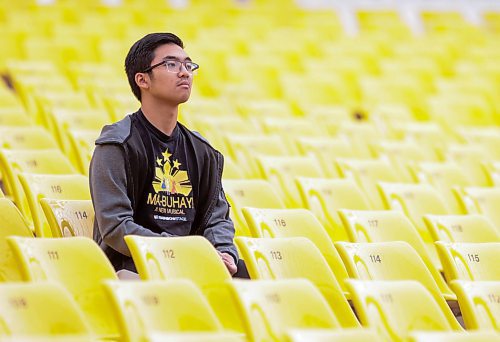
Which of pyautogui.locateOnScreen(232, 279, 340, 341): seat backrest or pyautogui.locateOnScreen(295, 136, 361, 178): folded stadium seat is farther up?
pyautogui.locateOnScreen(295, 136, 361, 178): folded stadium seat

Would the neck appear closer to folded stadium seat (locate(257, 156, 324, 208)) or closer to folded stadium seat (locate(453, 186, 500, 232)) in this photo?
folded stadium seat (locate(257, 156, 324, 208))

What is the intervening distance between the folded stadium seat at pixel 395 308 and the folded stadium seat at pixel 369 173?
195cm

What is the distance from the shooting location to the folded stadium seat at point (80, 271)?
257cm

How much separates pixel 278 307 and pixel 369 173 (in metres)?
2.37

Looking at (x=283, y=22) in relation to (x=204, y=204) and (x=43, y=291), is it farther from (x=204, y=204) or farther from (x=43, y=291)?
(x=43, y=291)

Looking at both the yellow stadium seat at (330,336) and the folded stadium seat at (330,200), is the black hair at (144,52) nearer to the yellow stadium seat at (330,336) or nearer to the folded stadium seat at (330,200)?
the folded stadium seat at (330,200)

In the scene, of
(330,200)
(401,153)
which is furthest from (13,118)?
(401,153)

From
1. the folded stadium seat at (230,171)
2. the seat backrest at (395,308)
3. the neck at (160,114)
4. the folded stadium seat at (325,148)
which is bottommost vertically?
the seat backrest at (395,308)

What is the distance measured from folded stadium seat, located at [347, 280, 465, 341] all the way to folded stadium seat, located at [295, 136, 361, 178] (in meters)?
2.36

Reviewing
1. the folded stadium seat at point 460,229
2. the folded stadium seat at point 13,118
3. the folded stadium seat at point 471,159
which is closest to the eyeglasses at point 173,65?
the folded stadium seat at point 460,229

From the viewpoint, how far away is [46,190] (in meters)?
3.40

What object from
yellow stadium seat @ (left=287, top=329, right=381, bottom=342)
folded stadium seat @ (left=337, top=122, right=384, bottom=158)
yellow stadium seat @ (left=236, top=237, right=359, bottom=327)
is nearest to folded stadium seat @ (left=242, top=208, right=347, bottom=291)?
yellow stadium seat @ (left=236, top=237, right=359, bottom=327)

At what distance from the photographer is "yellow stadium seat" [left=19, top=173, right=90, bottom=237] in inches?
130

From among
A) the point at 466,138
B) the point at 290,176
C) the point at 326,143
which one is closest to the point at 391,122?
the point at 466,138
